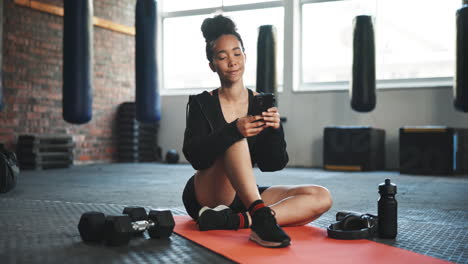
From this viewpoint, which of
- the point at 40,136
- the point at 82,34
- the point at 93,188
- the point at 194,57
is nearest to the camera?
the point at 82,34

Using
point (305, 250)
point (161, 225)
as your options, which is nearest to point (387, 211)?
point (305, 250)

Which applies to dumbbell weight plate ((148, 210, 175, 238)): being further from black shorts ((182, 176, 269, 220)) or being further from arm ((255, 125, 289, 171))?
arm ((255, 125, 289, 171))

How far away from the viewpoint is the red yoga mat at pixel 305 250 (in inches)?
65.1

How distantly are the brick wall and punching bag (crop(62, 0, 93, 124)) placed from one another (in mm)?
3261

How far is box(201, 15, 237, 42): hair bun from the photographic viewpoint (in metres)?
2.07

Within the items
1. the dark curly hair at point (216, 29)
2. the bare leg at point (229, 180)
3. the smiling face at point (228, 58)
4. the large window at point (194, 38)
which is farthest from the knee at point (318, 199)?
the large window at point (194, 38)

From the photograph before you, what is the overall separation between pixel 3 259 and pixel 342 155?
18.1 feet

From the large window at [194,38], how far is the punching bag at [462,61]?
3410 mm

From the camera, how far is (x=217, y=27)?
81.7 inches

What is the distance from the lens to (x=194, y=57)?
855 cm

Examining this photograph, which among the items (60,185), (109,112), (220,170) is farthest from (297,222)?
(109,112)

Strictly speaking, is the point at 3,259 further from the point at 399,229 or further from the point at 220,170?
the point at 399,229

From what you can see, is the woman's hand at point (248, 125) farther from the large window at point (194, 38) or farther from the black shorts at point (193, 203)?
the large window at point (194, 38)

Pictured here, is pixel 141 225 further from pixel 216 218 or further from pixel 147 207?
pixel 147 207
